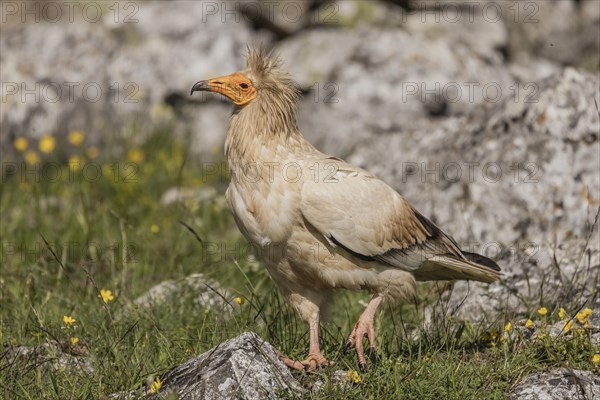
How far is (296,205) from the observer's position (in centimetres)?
459

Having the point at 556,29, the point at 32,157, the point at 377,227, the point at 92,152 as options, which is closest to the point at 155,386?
the point at 377,227

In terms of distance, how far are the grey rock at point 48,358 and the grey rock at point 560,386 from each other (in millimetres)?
2092

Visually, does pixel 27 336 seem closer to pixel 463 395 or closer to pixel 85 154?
pixel 463 395

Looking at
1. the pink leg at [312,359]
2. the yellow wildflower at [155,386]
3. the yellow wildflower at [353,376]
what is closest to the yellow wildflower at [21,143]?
the pink leg at [312,359]

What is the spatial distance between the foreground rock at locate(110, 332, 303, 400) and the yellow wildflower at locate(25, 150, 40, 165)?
14.4ft

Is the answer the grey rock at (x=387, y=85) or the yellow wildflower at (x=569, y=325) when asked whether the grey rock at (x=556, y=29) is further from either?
the yellow wildflower at (x=569, y=325)

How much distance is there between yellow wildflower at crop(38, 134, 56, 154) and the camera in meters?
8.05

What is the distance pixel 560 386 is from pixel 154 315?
2419mm

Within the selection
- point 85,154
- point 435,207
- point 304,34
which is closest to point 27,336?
point 435,207

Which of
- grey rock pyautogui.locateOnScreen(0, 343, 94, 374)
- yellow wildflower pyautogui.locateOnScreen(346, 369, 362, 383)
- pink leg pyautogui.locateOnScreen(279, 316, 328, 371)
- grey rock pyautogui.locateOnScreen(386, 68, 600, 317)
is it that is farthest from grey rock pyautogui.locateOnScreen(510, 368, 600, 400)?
grey rock pyautogui.locateOnScreen(0, 343, 94, 374)

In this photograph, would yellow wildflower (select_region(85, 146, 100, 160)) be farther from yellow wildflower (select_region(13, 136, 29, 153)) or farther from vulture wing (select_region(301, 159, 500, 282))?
vulture wing (select_region(301, 159, 500, 282))

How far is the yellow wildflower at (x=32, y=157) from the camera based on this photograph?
26.3 ft

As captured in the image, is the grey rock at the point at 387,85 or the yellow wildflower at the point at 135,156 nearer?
the yellow wildflower at the point at 135,156

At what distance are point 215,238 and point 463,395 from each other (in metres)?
3.41
